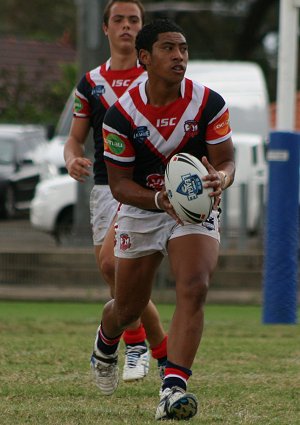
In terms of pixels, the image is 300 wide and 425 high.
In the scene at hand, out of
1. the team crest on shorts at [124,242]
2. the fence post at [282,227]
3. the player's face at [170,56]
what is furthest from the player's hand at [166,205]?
the fence post at [282,227]

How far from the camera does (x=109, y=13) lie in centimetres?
905

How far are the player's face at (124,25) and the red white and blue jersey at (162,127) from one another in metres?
1.58

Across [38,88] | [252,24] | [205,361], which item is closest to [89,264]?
[205,361]

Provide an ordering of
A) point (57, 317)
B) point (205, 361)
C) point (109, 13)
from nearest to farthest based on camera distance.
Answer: point (109, 13)
point (205, 361)
point (57, 317)

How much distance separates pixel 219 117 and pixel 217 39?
35090 millimetres

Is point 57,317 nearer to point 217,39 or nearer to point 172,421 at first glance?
point 172,421

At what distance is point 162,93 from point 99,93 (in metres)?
1.64

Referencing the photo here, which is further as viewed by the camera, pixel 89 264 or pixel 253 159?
pixel 253 159

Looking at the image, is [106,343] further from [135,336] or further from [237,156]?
Result: [237,156]

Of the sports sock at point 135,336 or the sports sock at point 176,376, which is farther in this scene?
the sports sock at point 135,336

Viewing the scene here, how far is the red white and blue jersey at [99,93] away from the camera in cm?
881

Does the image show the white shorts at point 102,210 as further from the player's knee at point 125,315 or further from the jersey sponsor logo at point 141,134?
the jersey sponsor logo at point 141,134

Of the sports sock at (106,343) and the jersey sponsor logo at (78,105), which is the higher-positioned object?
the jersey sponsor logo at (78,105)

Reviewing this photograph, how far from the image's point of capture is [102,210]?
29.2 ft
